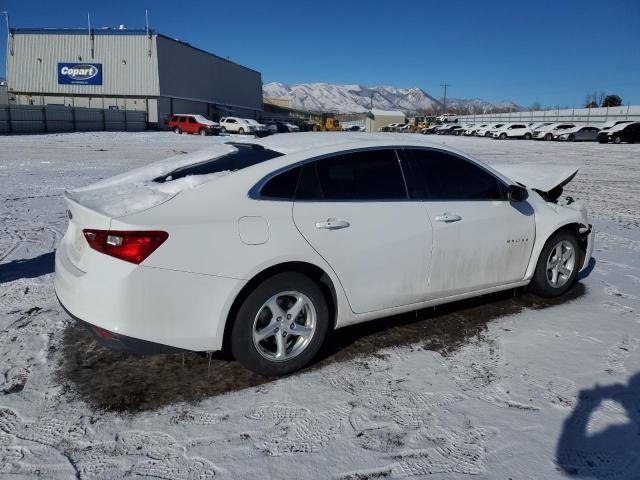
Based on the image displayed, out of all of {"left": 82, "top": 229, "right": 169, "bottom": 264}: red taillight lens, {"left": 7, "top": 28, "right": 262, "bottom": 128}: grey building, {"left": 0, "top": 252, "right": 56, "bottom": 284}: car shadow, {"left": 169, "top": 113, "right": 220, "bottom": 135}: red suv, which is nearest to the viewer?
{"left": 82, "top": 229, "right": 169, "bottom": 264}: red taillight lens

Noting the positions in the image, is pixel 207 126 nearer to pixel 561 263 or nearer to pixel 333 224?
pixel 561 263

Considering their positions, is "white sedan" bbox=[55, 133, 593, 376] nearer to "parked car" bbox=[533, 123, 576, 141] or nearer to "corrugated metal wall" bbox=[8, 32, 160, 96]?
"parked car" bbox=[533, 123, 576, 141]

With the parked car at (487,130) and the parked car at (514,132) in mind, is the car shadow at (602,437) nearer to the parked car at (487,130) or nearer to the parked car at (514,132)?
the parked car at (514,132)

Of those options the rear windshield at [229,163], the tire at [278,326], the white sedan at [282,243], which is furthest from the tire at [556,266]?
the rear windshield at [229,163]

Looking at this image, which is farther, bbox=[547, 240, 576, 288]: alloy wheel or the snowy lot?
bbox=[547, 240, 576, 288]: alloy wheel

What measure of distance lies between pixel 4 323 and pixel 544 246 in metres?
4.71

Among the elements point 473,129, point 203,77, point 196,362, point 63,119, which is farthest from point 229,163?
point 203,77

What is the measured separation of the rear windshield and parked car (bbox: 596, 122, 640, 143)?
3847 cm

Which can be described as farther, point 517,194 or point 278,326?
point 517,194

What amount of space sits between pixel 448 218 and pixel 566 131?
143 feet

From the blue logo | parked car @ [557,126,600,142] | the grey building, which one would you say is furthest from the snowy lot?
the blue logo

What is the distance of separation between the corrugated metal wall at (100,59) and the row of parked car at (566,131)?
3434cm

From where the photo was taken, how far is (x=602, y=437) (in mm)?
2818

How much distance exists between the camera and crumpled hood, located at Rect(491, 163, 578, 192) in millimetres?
5390
